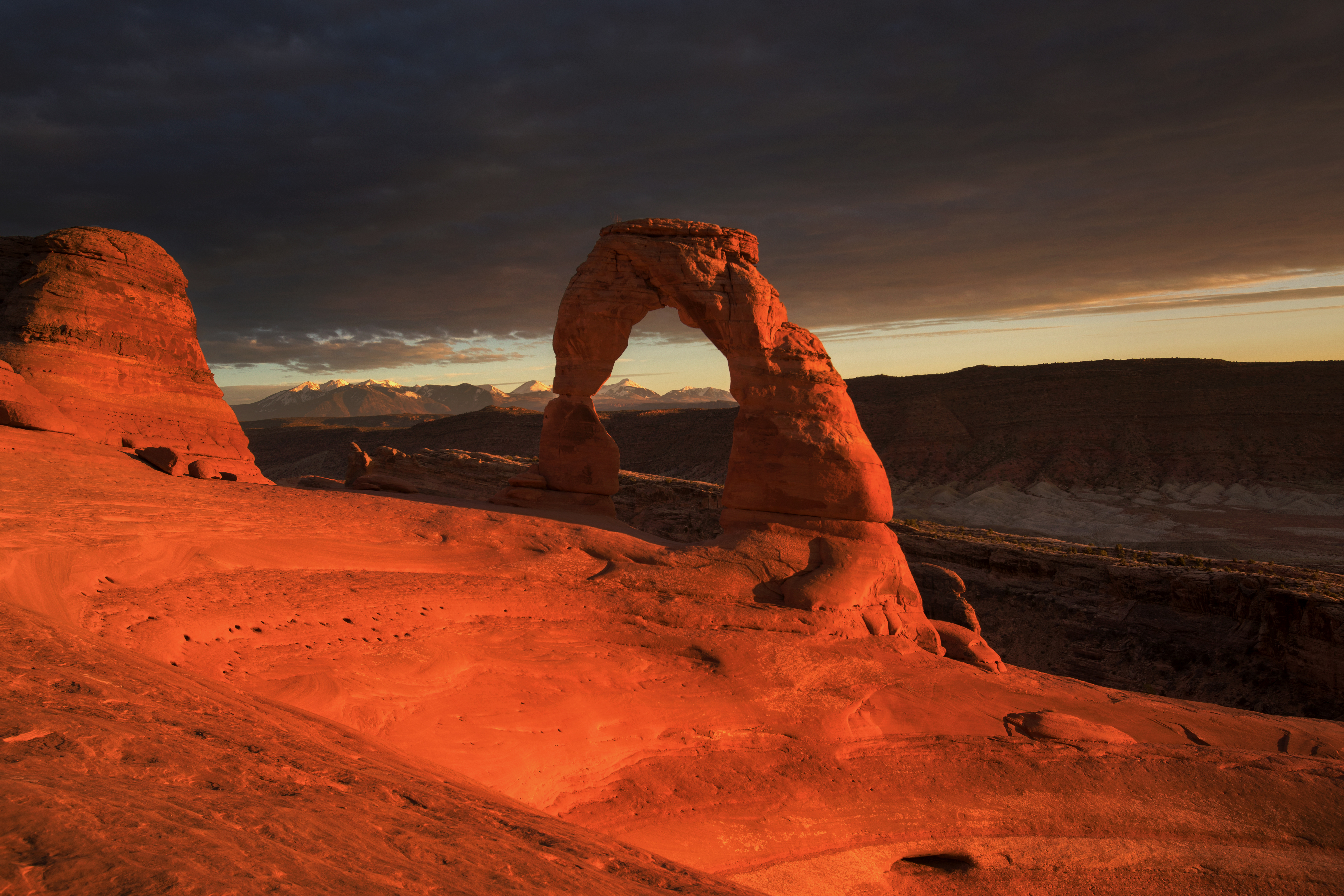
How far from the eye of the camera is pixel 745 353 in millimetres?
14406

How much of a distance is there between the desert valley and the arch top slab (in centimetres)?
7

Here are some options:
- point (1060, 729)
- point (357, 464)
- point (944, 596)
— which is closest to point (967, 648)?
point (1060, 729)

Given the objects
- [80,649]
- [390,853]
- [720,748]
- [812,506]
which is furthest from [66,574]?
[812,506]

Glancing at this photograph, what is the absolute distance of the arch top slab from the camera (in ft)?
45.5

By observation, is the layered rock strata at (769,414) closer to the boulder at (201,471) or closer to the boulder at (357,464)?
the boulder at (201,471)

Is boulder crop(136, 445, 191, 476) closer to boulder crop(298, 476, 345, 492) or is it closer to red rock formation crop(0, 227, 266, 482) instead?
red rock formation crop(0, 227, 266, 482)

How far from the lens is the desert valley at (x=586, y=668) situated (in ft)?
12.6

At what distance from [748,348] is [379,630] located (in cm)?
863

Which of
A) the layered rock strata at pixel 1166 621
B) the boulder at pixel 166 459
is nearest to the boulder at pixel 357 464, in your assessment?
the boulder at pixel 166 459

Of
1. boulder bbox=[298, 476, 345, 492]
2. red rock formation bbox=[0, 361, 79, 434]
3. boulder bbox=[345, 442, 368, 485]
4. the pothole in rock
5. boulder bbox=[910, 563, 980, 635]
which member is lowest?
the pothole in rock

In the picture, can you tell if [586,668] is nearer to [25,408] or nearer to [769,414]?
[769,414]

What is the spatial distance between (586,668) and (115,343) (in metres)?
14.9

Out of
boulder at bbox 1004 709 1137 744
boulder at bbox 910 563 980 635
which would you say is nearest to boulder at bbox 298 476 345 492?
boulder at bbox 1004 709 1137 744

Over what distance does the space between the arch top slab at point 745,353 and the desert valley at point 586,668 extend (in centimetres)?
7
